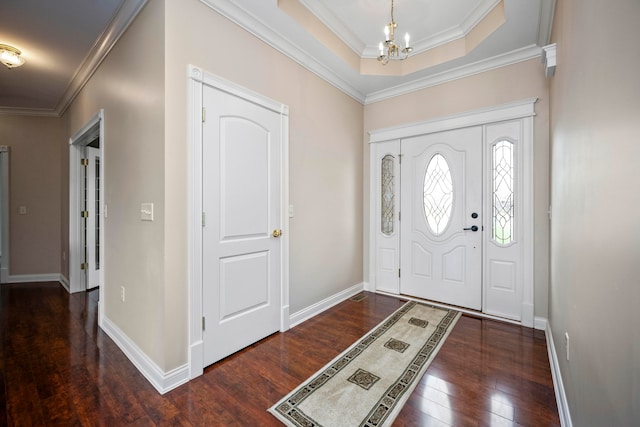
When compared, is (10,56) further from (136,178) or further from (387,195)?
(387,195)

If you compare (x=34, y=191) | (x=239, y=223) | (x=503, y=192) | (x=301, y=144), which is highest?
(x=301, y=144)

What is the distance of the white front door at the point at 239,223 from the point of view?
2057mm

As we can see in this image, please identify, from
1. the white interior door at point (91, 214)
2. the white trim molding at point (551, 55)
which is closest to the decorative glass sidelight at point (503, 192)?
the white trim molding at point (551, 55)

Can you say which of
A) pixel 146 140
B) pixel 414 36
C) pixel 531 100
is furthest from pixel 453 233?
pixel 146 140

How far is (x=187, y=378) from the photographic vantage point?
1.90 meters

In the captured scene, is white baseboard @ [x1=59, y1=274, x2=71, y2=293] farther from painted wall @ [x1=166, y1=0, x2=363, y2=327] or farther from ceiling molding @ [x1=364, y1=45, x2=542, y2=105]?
ceiling molding @ [x1=364, y1=45, x2=542, y2=105]

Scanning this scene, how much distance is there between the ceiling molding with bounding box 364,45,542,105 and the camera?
277 centimetres

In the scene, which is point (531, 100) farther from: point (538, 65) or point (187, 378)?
point (187, 378)

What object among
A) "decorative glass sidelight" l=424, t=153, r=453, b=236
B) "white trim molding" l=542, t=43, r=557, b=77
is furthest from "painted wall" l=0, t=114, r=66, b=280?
"white trim molding" l=542, t=43, r=557, b=77

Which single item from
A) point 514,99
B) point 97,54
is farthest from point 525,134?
point 97,54

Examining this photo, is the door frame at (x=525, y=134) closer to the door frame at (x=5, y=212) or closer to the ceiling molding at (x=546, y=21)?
the ceiling molding at (x=546, y=21)

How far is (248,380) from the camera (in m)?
1.92

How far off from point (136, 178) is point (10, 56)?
2321 millimetres

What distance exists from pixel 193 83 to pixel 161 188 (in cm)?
A: 78
